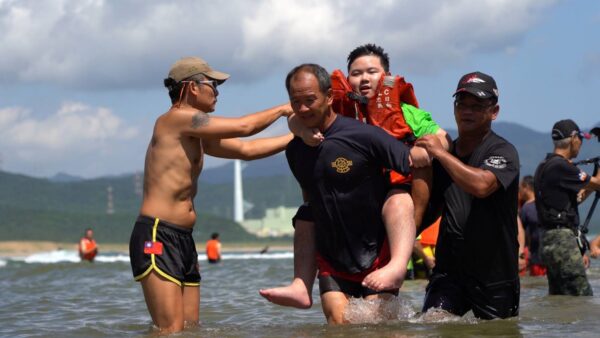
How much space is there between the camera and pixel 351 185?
6.07 m

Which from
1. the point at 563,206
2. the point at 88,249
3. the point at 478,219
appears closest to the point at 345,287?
the point at 478,219

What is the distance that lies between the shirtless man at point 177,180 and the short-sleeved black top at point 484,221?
4.21 feet

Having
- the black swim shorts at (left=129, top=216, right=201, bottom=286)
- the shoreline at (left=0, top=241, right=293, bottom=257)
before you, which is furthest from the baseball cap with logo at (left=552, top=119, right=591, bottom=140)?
the shoreline at (left=0, top=241, right=293, bottom=257)

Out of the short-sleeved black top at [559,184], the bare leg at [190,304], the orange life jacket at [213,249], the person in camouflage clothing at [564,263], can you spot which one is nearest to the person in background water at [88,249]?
the orange life jacket at [213,249]

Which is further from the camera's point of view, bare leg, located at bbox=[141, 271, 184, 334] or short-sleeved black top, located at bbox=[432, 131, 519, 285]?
bare leg, located at bbox=[141, 271, 184, 334]

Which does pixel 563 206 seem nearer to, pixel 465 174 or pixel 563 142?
pixel 563 142

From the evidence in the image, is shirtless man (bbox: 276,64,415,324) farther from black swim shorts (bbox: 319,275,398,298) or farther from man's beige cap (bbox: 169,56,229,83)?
man's beige cap (bbox: 169,56,229,83)

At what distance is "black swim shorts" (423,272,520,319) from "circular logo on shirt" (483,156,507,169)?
2.42 ft

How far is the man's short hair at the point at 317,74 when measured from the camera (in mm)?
6059

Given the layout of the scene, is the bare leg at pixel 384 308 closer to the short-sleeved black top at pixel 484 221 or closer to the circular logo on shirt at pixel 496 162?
the short-sleeved black top at pixel 484 221

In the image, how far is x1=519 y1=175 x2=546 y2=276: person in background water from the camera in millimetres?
14133

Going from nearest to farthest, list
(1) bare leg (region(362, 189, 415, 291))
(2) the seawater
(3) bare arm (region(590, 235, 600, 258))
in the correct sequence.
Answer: (1) bare leg (region(362, 189, 415, 291))
(2) the seawater
(3) bare arm (region(590, 235, 600, 258))

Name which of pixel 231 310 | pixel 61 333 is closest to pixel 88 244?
pixel 231 310

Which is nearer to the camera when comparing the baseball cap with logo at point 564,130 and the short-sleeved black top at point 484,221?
the short-sleeved black top at point 484,221
